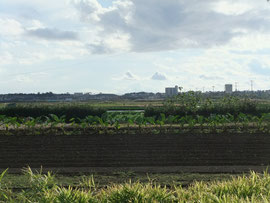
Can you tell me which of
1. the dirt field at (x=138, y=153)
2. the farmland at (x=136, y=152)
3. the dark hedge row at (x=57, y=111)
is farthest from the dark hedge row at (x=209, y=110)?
the dirt field at (x=138, y=153)

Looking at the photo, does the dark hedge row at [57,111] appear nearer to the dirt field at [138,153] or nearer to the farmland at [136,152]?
the farmland at [136,152]

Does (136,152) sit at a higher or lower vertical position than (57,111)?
lower

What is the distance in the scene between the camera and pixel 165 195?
200 inches

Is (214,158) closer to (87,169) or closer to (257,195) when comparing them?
(87,169)

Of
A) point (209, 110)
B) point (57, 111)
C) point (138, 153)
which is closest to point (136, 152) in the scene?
point (138, 153)

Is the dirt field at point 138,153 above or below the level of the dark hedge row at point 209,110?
below

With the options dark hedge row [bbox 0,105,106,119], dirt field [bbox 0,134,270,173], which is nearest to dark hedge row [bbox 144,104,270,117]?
dark hedge row [bbox 0,105,106,119]

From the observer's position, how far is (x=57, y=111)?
99.3 ft

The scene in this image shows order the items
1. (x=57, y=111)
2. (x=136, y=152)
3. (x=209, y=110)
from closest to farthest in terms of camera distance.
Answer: (x=136, y=152) < (x=209, y=110) < (x=57, y=111)

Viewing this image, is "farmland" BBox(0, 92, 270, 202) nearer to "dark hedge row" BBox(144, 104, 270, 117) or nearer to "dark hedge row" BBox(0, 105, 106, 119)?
"dark hedge row" BBox(144, 104, 270, 117)

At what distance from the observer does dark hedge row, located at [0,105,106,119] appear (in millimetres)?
30188

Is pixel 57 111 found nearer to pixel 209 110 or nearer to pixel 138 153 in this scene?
pixel 209 110

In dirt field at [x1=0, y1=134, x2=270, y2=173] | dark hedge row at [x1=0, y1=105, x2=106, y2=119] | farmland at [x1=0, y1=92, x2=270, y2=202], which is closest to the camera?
farmland at [x1=0, y1=92, x2=270, y2=202]

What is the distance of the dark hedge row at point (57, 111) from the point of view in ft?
99.0
